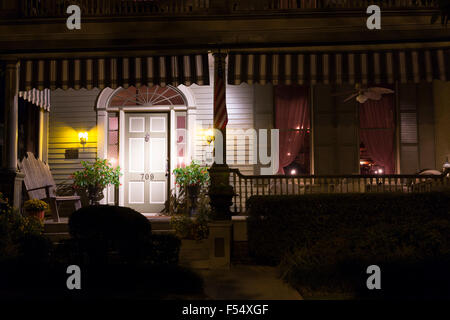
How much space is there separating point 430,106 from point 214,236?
23.7ft

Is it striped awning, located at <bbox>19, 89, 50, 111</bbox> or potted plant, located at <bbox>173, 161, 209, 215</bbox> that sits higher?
striped awning, located at <bbox>19, 89, 50, 111</bbox>

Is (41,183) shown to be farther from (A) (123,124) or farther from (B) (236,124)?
(B) (236,124)

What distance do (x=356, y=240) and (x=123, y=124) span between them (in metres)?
7.32

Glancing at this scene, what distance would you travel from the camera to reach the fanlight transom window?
10.9 metres

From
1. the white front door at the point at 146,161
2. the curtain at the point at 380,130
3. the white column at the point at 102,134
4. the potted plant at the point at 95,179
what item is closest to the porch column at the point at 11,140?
the potted plant at the point at 95,179

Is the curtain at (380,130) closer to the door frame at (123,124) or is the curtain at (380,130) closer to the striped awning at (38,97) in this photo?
the door frame at (123,124)

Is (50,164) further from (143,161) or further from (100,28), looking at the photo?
(100,28)

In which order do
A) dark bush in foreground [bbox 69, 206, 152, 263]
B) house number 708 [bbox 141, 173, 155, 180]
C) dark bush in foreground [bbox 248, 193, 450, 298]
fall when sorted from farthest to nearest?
1. house number 708 [bbox 141, 173, 155, 180]
2. dark bush in foreground [bbox 69, 206, 152, 263]
3. dark bush in foreground [bbox 248, 193, 450, 298]

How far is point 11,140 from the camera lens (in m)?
8.34

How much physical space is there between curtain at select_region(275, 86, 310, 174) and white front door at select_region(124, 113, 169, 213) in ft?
10.5

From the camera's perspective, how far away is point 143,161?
35.7 feet

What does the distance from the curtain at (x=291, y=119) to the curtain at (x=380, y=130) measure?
5.24 ft

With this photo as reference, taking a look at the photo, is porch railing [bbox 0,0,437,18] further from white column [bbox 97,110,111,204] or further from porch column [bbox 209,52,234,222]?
white column [bbox 97,110,111,204]

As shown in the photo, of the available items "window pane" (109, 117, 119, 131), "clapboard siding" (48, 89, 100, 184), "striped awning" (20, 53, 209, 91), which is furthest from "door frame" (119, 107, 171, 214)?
"striped awning" (20, 53, 209, 91)
